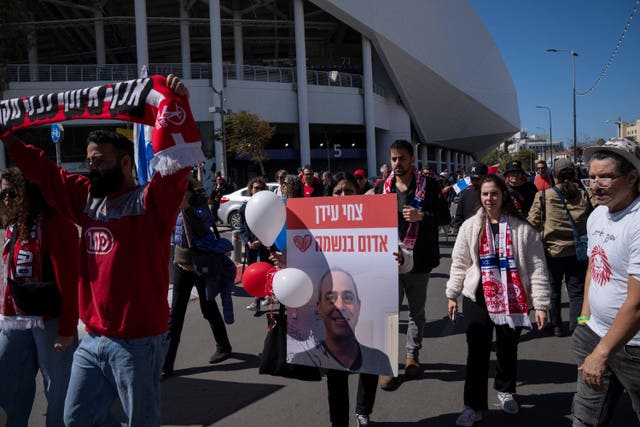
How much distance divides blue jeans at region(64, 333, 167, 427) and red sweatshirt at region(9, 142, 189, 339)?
0.06 m

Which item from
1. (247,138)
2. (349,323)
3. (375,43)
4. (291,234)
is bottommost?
(349,323)

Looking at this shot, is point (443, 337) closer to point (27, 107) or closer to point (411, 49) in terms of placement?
point (27, 107)

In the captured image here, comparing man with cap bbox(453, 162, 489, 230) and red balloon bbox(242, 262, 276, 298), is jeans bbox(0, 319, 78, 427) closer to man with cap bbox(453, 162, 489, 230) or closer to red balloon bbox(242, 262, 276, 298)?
red balloon bbox(242, 262, 276, 298)

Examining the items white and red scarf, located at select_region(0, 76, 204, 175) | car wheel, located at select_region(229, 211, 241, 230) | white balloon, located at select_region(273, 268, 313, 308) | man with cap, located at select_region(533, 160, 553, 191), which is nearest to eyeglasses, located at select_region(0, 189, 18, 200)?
white and red scarf, located at select_region(0, 76, 204, 175)

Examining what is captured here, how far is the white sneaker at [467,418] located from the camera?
11.6 ft

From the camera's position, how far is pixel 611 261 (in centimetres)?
236

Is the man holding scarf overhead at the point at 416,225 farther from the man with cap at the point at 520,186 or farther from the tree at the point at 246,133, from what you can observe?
the tree at the point at 246,133

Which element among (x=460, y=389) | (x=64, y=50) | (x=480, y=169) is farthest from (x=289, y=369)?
(x=64, y=50)

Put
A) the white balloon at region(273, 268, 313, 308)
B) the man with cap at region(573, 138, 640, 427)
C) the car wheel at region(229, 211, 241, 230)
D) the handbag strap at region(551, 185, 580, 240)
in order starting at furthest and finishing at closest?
the car wheel at region(229, 211, 241, 230) < the handbag strap at region(551, 185, 580, 240) < the white balloon at region(273, 268, 313, 308) < the man with cap at region(573, 138, 640, 427)

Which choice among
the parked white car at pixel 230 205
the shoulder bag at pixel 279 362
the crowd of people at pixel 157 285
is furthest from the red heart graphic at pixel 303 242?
the parked white car at pixel 230 205

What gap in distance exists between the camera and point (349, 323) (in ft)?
10.6

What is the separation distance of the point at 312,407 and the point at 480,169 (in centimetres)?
535

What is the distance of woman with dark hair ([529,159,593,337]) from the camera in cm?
546

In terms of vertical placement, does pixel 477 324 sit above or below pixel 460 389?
above
